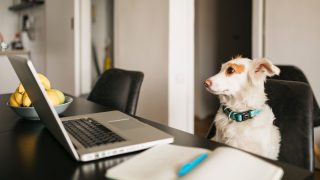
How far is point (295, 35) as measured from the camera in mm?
2658

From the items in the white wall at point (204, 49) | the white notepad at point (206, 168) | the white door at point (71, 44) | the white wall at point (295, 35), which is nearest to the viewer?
the white notepad at point (206, 168)

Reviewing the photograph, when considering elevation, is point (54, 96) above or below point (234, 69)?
below

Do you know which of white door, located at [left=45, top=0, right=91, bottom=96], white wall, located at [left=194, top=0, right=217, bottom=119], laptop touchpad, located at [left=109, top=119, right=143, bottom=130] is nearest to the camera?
laptop touchpad, located at [left=109, top=119, right=143, bottom=130]

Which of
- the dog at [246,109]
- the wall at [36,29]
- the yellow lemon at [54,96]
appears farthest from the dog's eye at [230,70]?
the wall at [36,29]

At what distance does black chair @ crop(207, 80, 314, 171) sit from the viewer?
1205 mm

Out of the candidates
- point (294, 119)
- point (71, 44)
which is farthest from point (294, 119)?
point (71, 44)

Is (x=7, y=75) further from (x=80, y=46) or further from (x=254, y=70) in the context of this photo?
(x=254, y=70)

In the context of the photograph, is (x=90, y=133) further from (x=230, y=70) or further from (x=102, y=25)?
(x=102, y=25)

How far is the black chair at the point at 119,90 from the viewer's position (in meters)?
1.68

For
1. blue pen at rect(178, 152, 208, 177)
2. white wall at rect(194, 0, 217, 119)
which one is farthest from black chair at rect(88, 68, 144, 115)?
white wall at rect(194, 0, 217, 119)

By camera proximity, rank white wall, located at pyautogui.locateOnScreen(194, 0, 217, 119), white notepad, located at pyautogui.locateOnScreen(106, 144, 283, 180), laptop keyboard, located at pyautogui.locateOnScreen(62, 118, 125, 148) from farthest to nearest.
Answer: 1. white wall, located at pyautogui.locateOnScreen(194, 0, 217, 119)
2. laptop keyboard, located at pyautogui.locateOnScreen(62, 118, 125, 148)
3. white notepad, located at pyautogui.locateOnScreen(106, 144, 283, 180)

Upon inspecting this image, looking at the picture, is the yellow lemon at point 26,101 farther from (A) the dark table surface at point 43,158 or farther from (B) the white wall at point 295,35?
(B) the white wall at point 295,35

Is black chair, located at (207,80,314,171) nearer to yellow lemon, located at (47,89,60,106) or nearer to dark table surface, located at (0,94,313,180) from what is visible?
dark table surface, located at (0,94,313,180)

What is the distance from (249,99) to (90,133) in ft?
2.25
